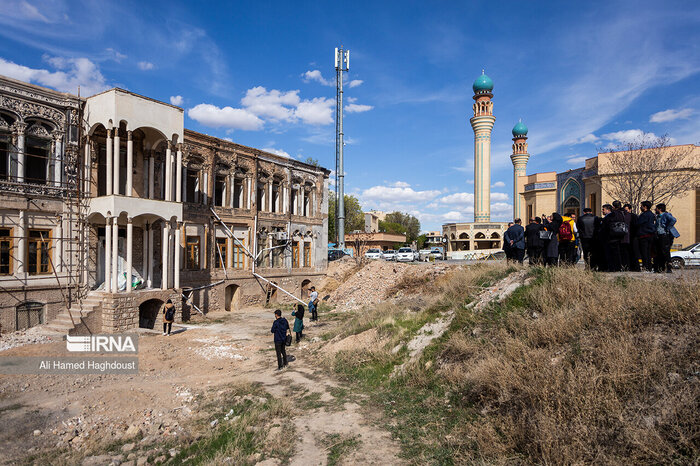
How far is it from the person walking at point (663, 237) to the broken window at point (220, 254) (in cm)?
1963

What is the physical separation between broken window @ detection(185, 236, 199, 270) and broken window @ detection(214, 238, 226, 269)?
1.33 metres

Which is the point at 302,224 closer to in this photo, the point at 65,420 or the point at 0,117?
the point at 0,117

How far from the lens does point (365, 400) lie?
8.56 m

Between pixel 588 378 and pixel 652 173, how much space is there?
2787 cm

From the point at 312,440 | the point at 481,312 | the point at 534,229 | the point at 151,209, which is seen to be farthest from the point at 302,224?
the point at 312,440

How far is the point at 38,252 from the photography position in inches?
635

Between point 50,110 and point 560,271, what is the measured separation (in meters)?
18.8

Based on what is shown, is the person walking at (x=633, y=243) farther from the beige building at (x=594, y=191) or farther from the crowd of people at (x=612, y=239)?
the beige building at (x=594, y=191)

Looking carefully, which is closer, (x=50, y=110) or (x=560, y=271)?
(x=560, y=271)

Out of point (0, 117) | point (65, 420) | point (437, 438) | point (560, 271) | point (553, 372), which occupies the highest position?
point (0, 117)

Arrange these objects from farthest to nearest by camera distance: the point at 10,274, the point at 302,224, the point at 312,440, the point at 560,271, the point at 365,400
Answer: the point at 302,224
the point at 10,274
the point at 560,271
the point at 365,400
the point at 312,440

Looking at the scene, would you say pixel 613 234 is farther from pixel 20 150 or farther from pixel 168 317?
pixel 20 150

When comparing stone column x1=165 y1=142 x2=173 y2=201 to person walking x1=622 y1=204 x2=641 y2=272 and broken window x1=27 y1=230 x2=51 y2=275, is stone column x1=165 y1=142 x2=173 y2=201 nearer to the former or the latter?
broken window x1=27 y1=230 x2=51 y2=275

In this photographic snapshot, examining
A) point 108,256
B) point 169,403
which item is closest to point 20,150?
point 108,256
